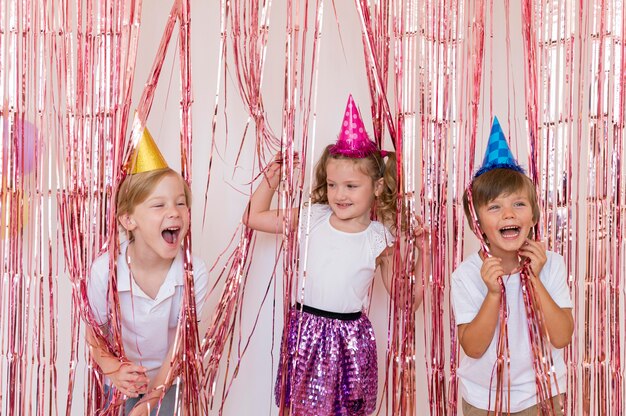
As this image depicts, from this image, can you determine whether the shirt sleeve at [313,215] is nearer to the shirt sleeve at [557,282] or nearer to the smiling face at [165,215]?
the smiling face at [165,215]

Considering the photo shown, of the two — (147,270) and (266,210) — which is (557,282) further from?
(147,270)

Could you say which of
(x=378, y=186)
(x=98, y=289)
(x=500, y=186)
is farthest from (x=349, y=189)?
A: (x=98, y=289)

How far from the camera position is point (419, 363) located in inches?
84.3

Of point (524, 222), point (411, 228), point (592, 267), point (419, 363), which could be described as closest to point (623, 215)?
point (592, 267)

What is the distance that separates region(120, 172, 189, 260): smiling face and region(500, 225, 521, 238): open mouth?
2.14 feet

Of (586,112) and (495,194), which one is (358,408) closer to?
(495,194)

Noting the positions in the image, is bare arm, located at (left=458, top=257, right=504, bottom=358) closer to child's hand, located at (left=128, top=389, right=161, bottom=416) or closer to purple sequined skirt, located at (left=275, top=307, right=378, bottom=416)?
purple sequined skirt, located at (left=275, top=307, right=378, bottom=416)

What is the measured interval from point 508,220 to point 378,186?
322mm

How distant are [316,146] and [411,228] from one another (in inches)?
18.3

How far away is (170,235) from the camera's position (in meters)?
1.69

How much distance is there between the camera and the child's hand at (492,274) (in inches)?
61.7

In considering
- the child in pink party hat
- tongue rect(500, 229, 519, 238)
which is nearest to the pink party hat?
the child in pink party hat

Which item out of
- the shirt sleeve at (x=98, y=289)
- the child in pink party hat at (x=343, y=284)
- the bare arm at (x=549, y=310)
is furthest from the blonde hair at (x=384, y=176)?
the shirt sleeve at (x=98, y=289)

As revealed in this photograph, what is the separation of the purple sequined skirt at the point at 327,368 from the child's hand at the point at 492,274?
0.33m
